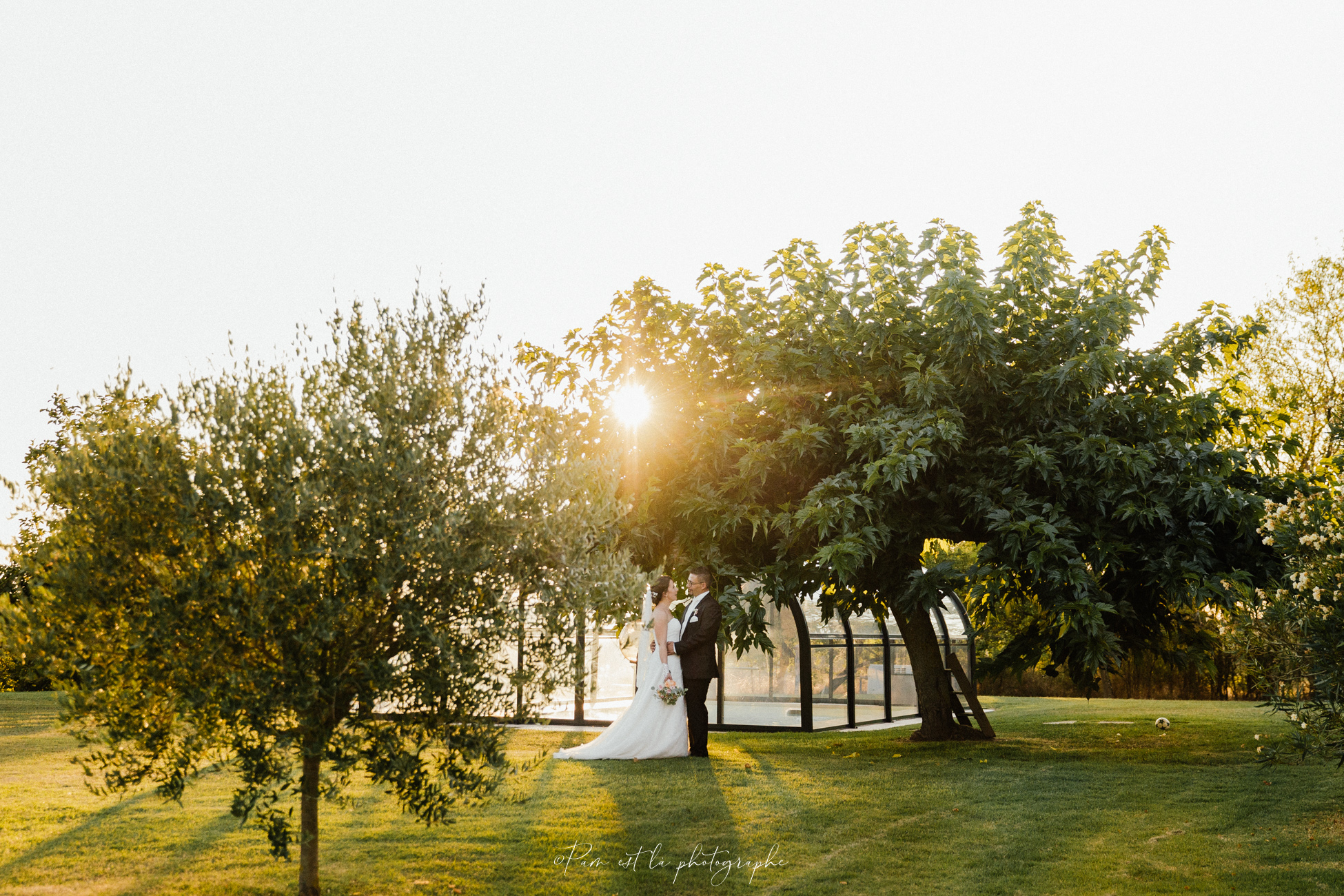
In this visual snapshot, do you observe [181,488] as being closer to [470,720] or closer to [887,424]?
[470,720]

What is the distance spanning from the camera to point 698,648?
1430 centimetres

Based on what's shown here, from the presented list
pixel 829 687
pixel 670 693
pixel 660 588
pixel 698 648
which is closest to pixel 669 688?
pixel 670 693

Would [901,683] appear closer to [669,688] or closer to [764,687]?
[764,687]

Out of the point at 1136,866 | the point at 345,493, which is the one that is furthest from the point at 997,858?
the point at 345,493

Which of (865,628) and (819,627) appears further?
(865,628)

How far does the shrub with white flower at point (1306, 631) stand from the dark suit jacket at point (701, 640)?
6.38 meters

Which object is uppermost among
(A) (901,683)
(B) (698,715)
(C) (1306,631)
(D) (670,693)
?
(C) (1306,631)

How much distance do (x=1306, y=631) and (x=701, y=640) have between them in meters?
7.43

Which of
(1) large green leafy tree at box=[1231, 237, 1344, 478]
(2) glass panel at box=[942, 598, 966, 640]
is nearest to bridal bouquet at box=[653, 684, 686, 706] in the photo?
Answer: (2) glass panel at box=[942, 598, 966, 640]

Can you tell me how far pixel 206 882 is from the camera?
24.6 ft

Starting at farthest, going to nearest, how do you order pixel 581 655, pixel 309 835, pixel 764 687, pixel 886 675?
pixel 886 675 → pixel 764 687 → pixel 581 655 → pixel 309 835

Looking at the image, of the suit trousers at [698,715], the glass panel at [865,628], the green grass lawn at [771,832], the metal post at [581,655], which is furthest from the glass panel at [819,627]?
the metal post at [581,655]

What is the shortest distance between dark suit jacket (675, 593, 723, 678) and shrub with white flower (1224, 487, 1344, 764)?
638cm

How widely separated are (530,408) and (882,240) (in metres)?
9.75
